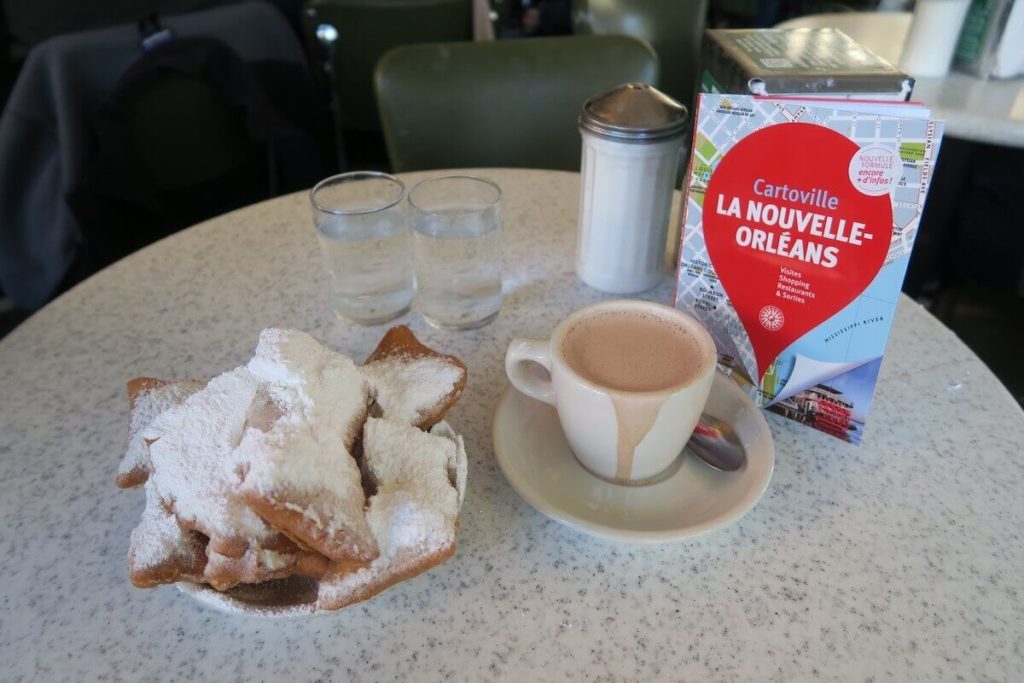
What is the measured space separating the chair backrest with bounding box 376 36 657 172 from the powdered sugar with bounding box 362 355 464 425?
2.31ft

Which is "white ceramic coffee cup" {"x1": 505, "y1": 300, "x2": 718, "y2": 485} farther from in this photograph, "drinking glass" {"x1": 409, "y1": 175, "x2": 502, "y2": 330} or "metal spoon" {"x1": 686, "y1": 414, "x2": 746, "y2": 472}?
"drinking glass" {"x1": 409, "y1": 175, "x2": 502, "y2": 330}

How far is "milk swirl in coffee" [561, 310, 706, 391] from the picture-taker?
520mm

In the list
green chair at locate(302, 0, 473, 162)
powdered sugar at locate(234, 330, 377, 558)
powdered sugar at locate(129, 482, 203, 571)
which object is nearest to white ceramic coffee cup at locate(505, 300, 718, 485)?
powdered sugar at locate(234, 330, 377, 558)

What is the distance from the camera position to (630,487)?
21.7 inches

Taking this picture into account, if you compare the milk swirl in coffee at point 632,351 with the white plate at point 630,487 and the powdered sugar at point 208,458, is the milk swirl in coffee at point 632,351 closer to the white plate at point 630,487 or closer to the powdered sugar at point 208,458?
the white plate at point 630,487

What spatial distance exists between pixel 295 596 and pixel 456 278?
385 millimetres

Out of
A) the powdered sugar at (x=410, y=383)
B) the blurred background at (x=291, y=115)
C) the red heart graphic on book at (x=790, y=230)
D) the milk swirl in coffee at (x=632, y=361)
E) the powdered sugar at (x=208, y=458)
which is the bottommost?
the blurred background at (x=291, y=115)

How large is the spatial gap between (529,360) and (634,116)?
28cm

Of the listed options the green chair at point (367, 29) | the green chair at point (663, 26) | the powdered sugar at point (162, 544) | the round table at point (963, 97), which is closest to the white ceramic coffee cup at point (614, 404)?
the powdered sugar at point (162, 544)

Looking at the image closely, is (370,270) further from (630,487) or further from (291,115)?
(291,115)

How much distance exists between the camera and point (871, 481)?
56cm

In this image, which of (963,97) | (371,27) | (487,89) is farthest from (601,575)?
(371,27)

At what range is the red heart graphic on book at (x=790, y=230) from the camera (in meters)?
0.53

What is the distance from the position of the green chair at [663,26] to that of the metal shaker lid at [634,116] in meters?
1.16
